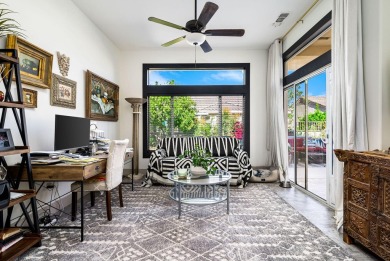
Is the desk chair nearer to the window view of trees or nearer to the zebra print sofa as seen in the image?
the zebra print sofa

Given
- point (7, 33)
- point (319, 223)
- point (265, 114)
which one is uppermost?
point (7, 33)

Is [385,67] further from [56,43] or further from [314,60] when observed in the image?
[56,43]

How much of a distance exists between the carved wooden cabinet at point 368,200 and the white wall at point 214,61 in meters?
Answer: 3.05

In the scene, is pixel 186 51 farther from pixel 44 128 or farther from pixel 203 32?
pixel 44 128

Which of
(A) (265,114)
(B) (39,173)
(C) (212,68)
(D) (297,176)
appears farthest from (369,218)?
(C) (212,68)

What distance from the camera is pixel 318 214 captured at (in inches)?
112

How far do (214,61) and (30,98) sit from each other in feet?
12.4

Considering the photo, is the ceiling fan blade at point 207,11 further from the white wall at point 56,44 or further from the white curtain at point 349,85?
the white wall at point 56,44

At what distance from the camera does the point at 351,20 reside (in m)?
2.30

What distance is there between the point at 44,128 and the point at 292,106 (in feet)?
13.8

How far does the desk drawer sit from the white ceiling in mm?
2437

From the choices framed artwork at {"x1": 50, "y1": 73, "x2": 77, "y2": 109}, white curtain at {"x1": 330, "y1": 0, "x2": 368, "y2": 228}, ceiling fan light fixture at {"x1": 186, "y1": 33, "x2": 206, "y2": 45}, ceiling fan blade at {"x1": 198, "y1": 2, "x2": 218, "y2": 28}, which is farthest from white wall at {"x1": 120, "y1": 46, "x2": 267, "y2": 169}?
white curtain at {"x1": 330, "y1": 0, "x2": 368, "y2": 228}

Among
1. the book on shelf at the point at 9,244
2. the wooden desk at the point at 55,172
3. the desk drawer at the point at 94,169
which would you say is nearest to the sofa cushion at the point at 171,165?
the desk drawer at the point at 94,169

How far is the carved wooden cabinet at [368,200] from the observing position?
5.46 ft
